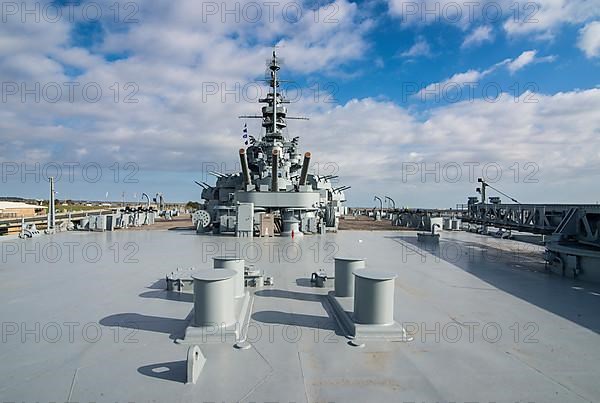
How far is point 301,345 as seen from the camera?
300 centimetres

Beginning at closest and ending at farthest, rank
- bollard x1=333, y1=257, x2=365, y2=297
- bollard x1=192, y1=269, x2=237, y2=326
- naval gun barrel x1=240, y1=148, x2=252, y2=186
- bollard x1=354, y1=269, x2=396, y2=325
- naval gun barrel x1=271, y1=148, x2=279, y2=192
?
bollard x1=192, y1=269, x2=237, y2=326 < bollard x1=354, y1=269, x2=396, y2=325 < bollard x1=333, y1=257, x2=365, y2=297 < naval gun barrel x1=240, y1=148, x2=252, y2=186 < naval gun barrel x1=271, y1=148, x2=279, y2=192

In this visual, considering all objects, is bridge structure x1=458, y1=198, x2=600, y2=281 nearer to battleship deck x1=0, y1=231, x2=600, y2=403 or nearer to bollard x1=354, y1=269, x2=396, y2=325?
battleship deck x1=0, y1=231, x2=600, y2=403

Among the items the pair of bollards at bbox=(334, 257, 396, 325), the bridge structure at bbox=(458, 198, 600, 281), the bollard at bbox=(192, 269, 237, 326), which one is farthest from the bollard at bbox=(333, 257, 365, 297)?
the bridge structure at bbox=(458, 198, 600, 281)

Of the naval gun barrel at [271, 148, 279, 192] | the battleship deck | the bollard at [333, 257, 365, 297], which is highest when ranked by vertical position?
the naval gun barrel at [271, 148, 279, 192]

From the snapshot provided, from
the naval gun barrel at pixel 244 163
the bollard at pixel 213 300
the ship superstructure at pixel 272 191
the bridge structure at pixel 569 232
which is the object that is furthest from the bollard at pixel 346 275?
the naval gun barrel at pixel 244 163

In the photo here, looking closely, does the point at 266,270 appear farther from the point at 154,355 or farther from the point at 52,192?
the point at 52,192

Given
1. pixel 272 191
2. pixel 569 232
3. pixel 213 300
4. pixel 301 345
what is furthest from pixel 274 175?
pixel 301 345

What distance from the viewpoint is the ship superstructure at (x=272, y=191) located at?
13500 millimetres

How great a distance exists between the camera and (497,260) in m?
7.82

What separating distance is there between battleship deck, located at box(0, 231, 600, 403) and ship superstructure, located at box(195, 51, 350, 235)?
7.72 meters

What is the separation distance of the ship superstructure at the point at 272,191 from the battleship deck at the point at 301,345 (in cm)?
772

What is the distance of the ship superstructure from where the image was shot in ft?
44.3

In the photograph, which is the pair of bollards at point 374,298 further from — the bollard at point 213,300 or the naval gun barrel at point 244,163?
the naval gun barrel at point 244,163

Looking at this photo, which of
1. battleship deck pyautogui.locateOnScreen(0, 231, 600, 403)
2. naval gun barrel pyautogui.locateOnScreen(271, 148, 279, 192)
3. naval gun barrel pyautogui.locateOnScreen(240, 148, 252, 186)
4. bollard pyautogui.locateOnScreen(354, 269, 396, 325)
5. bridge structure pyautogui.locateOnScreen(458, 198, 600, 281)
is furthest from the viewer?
naval gun barrel pyautogui.locateOnScreen(271, 148, 279, 192)
